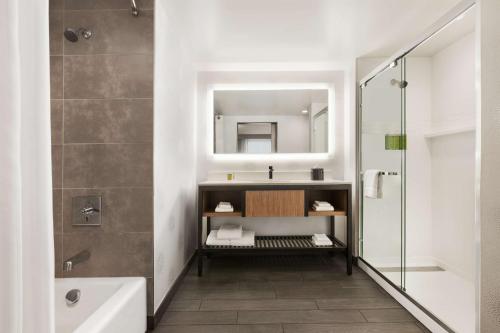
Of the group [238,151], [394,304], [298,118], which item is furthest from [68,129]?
[394,304]

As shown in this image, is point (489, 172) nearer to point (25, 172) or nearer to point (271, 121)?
point (25, 172)

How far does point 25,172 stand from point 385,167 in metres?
2.49

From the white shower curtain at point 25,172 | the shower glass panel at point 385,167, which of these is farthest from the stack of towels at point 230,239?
the white shower curtain at point 25,172

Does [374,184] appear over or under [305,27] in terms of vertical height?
under

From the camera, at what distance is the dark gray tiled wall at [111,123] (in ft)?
5.57

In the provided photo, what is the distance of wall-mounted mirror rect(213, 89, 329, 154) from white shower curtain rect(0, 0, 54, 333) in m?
2.56

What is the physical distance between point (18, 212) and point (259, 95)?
111 inches

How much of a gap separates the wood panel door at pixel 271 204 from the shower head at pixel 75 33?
166 centimetres

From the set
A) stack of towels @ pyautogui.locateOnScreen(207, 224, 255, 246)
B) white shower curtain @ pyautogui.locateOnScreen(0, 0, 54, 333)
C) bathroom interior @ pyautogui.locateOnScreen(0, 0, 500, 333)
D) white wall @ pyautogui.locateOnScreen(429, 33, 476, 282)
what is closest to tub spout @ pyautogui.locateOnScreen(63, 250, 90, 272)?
bathroom interior @ pyautogui.locateOnScreen(0, 0, 500, 333)

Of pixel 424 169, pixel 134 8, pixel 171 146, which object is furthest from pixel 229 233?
pixel 424 169

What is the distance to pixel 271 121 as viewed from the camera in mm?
3141

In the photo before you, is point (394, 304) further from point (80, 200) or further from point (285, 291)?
point (80, 200)

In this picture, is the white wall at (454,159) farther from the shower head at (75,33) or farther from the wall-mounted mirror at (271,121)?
the shower head at (75,33)

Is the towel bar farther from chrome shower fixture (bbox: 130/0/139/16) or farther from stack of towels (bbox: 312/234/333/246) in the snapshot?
chrome shower fixture (bbox: 130/0/139/16)
